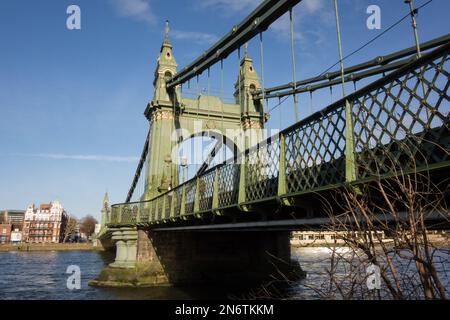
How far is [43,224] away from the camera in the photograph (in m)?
91.6

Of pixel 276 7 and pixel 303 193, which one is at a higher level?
pixel 276 7

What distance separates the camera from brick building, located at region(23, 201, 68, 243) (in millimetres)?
89812

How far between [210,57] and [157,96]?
5.57m

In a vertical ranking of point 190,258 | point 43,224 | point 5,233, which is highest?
point 43,224

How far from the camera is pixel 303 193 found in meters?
5.72

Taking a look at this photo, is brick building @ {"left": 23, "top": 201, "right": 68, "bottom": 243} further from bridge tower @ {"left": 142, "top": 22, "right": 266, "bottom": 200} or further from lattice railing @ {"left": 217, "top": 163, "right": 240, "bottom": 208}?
lattice railing @ {"left": 217, "top": 163, "right": 240, "bottom": 208}

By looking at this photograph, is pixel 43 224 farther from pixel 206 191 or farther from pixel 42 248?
pixel 206 191

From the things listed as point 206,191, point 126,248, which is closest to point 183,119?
point 126,248

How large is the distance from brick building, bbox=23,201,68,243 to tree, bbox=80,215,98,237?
2188cm

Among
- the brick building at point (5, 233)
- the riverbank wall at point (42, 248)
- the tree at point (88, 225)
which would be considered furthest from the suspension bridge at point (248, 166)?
the tree at point (88, 225)

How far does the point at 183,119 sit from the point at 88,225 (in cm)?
10612

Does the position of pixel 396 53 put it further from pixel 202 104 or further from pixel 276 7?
pixel 202 104

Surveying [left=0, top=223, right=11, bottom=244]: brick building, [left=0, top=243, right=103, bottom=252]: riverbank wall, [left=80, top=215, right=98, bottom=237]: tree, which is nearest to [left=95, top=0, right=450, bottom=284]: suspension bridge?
[left=0, top=243, right=103, bottom=252]: riverbank wall

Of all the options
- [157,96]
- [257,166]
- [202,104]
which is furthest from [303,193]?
[202,104]
